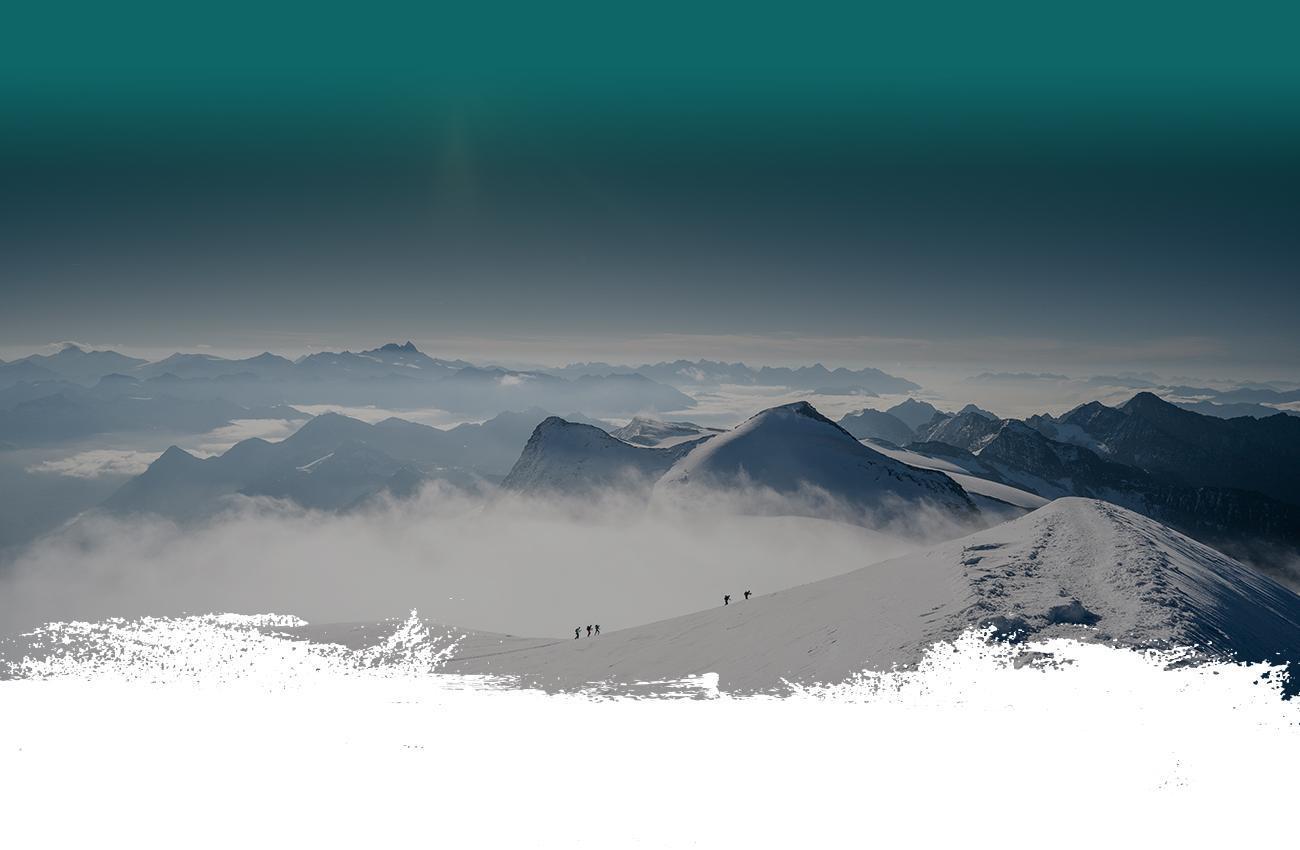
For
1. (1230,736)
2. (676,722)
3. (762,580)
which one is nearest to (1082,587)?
(1230,736)

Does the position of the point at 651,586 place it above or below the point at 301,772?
below

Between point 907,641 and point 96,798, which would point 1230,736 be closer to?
point 907,641

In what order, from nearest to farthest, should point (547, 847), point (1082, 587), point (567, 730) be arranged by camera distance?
point (547, 847)
point (567, 730)
point (1082, 587)

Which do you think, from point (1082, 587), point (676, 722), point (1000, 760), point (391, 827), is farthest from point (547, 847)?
point (1082, 587)

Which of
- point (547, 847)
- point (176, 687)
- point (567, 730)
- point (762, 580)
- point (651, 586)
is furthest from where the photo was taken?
point (651, 586)

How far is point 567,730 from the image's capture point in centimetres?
3078

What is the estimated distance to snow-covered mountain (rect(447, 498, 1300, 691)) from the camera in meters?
37.9

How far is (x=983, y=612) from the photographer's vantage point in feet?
133

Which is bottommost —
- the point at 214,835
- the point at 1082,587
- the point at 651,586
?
the point at 651,586

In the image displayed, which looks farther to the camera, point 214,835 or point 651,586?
point 651,586

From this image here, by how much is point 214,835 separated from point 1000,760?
79.3ft

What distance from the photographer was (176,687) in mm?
39281

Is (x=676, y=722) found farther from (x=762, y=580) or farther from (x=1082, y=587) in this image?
(x=762, y=580)

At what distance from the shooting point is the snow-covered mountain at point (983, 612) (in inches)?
1492
